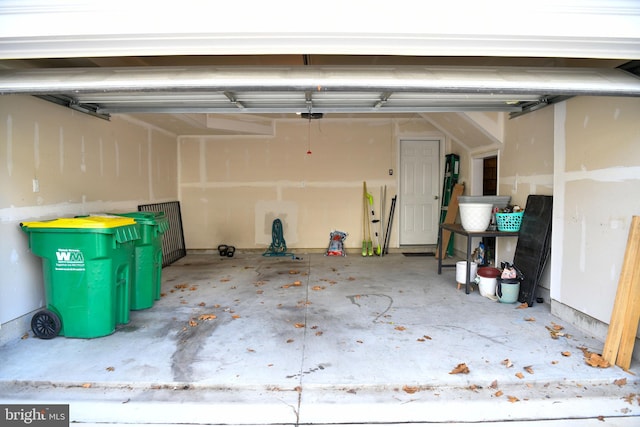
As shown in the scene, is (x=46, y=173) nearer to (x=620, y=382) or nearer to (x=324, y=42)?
(x=324, y=42)

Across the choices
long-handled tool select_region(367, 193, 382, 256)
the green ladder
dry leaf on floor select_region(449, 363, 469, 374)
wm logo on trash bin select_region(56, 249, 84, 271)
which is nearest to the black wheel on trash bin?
wm logo on trash bin select_region(56, 249, 84, 271)

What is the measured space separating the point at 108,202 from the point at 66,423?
10.4ft

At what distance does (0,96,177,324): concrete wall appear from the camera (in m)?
3.17

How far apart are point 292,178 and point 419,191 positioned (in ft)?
8.52

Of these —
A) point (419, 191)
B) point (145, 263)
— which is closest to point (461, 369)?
point (145, 263)

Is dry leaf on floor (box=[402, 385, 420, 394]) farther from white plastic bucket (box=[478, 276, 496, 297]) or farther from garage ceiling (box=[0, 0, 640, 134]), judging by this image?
white plastic bucket (box=[478, 276, 496, 297])

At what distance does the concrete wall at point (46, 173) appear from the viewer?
317cm

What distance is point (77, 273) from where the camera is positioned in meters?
3.15

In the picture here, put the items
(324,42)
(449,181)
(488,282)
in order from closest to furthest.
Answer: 1. (324,42)
2. (488,282)
3. (449,181)

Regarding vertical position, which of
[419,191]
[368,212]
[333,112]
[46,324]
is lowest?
[46,324]

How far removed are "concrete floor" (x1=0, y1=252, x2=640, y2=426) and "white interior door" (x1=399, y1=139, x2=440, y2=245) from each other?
3291 millimetres

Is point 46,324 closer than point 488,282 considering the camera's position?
Yes

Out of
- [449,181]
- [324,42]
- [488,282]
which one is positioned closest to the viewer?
[324,42]

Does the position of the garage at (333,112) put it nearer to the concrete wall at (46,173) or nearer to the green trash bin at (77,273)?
the concrete wall at (46,173)
